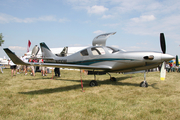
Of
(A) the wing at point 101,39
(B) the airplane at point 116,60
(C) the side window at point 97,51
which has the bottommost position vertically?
(B) the airplane at point 116,60

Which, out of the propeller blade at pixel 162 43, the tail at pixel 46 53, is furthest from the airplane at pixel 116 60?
the tail at pixel 46 53

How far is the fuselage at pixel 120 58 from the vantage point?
20.8 feet

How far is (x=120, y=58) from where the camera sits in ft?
23.1

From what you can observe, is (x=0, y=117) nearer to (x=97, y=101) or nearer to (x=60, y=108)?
(x=60, y=108)

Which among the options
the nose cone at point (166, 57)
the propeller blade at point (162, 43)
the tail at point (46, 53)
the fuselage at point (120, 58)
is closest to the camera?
the nose cone at point (166, 57)

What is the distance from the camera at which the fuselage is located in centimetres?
633

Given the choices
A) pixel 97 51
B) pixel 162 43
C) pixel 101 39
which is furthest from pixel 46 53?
pixel 162 43

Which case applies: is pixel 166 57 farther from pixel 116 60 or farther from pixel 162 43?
pixel 116 60

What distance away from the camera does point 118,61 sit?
7.09 metres

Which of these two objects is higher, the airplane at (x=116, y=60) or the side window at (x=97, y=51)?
the side window at (x=97, y=51)

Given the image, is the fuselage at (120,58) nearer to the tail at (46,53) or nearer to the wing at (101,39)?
the wing at (101,39)

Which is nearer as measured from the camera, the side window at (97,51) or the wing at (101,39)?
the side window at (97,51)

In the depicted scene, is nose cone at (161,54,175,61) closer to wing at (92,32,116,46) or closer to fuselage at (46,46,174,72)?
fuselage at (46,46,174,72)

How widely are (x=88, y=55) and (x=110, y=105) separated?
4318 millimetres
